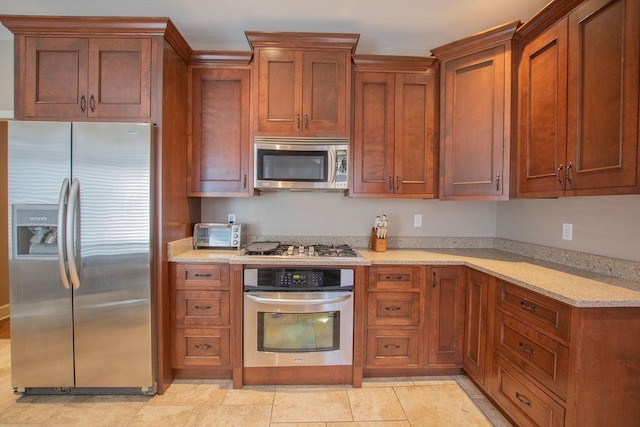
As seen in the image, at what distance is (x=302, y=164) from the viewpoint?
236 cm

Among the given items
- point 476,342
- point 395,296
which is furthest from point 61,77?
point 476,342

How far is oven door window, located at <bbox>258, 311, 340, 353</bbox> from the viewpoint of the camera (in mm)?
2137

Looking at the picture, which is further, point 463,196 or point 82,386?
point 463,196

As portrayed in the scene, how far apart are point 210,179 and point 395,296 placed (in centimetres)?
172

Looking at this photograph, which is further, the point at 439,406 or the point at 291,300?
the point at 291,300

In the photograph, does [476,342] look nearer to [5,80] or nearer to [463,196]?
[463,196]

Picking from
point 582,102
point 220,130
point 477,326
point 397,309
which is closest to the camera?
point 582,102

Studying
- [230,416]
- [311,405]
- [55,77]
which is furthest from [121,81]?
[311,405]

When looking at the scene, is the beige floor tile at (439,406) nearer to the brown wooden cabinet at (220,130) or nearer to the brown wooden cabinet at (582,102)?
the brown wooden cabinet at (582,102)

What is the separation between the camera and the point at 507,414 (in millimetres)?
1801

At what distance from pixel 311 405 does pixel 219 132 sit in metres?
2.10

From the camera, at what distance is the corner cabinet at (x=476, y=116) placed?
6.97 ft

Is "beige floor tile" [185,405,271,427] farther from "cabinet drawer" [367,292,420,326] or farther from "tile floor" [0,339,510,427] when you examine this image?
"cabinet drawer" [367,292,420,326]

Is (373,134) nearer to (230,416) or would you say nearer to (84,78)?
(84,78)
